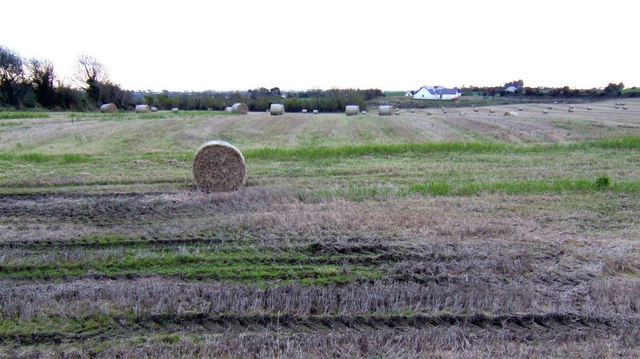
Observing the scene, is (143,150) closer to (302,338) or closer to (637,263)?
(302,338)

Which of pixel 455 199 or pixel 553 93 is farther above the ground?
pixel 553 93

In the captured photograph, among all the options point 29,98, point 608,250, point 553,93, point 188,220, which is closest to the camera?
point 608,250

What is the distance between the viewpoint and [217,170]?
33.6ft

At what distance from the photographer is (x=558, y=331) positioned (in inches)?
162

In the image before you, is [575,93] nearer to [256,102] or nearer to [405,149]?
[256,102]

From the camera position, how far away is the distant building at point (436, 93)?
73.0 metres

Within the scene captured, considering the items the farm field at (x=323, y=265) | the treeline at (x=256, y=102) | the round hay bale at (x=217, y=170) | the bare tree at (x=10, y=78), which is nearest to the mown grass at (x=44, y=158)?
the farm field at (x=323, y=265)

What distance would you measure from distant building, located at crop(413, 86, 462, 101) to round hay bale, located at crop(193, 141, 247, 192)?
6348 centimetres

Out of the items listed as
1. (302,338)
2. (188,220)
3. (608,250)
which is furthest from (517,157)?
(302,338)

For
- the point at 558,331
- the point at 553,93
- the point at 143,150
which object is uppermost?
the point at 553,93

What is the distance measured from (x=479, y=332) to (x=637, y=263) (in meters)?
2.80

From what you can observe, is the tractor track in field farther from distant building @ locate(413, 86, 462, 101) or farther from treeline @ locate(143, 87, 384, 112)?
distant building @ locate(413, 86, 462, 101)

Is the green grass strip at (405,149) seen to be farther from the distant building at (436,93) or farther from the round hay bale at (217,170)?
the distant building at (436,93)

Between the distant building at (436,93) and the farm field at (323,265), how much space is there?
64345 mm
